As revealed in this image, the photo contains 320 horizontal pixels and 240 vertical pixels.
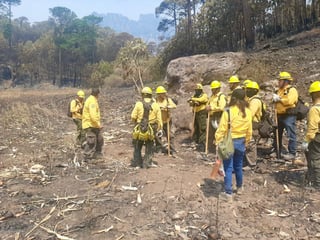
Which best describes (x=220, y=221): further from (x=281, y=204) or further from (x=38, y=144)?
(x=38, y=144)

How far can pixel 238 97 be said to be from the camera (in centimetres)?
570

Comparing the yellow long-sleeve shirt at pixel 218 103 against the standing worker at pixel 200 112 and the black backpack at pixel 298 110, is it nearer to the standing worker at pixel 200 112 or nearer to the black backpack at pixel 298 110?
the standing worker at pixel 200 112

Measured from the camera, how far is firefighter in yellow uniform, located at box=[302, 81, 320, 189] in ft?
19.3

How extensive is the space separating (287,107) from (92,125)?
4.09 meters

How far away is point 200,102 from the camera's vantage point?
9.43 m

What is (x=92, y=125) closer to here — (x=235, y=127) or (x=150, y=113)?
(x=150, y=113)

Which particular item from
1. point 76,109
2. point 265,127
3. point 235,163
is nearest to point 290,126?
point 265,127

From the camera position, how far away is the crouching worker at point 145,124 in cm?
742

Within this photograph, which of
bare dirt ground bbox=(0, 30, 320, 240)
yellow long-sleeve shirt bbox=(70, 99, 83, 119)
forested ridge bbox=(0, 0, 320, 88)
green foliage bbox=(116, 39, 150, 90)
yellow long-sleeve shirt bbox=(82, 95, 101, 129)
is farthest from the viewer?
green foliage bbox=(116, 39, 150, 90)

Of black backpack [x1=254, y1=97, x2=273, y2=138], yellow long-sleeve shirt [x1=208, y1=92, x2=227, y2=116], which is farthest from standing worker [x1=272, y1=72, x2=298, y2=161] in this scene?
yellow long-sleeve shirt [x1=208, y1=92, x2=227, y2=116]

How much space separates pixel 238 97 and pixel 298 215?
191cm

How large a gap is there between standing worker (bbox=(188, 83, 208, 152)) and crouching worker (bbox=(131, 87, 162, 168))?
74.5 inches

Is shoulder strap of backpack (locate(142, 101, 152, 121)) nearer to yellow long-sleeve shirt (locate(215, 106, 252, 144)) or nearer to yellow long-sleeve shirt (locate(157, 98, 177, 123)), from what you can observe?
yellow long-sleeve shirt (locate(157, 98, 177, 123))

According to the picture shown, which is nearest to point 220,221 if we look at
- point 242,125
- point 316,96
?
point 242,125
